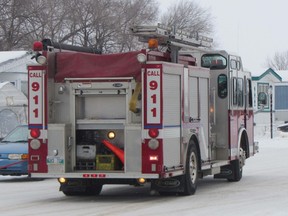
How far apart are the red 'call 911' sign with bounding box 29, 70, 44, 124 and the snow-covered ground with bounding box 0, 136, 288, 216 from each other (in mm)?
1525

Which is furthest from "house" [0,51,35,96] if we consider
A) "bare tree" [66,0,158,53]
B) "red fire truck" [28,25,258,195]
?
"red fire truck" [28,25,258,195]

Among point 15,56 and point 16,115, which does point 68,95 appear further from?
point 15,56

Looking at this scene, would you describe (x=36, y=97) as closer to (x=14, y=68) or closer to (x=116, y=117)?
(x=116, y=117)

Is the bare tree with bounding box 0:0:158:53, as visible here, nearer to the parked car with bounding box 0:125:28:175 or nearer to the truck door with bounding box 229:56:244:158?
the parked car with bounding box 0:125:28:175

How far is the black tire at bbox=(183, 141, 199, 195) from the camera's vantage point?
14930 mm

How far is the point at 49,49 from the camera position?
14.9 m

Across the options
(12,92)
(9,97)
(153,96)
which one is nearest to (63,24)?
(12,92)

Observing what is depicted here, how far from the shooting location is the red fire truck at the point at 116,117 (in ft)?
45.8

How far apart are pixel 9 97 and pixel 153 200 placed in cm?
1882

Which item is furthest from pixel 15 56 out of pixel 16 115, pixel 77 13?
pixel 77 13

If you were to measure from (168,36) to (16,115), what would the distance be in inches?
792

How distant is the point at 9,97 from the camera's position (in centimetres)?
3256

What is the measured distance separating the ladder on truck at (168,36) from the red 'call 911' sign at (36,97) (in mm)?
1884

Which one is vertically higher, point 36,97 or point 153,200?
point 36,97
